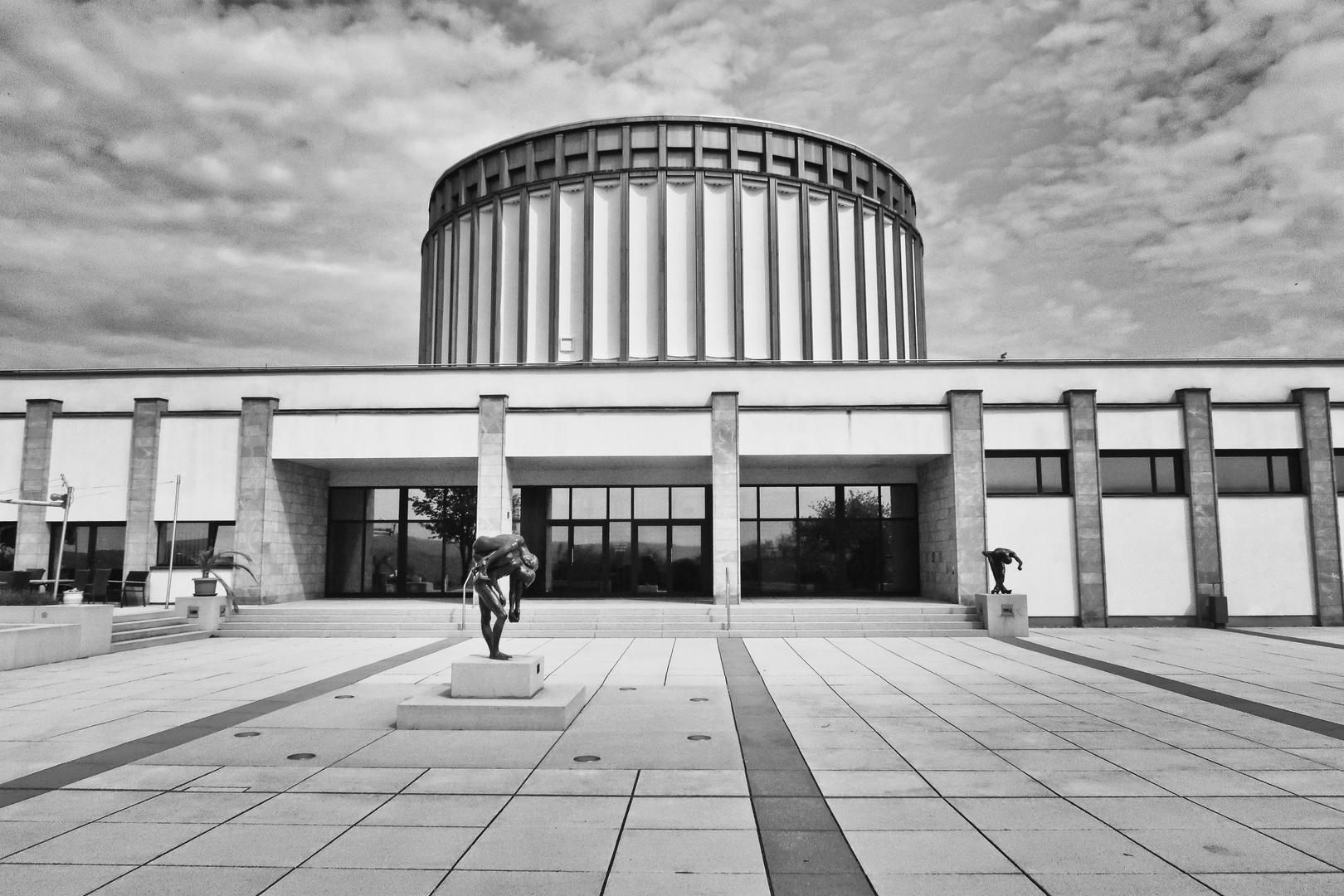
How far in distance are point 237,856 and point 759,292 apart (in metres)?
32.4

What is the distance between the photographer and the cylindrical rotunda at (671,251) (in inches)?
1415

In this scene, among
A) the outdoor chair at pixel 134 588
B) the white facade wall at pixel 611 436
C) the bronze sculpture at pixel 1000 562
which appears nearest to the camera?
the bronze sculpture at pixel 1000 562

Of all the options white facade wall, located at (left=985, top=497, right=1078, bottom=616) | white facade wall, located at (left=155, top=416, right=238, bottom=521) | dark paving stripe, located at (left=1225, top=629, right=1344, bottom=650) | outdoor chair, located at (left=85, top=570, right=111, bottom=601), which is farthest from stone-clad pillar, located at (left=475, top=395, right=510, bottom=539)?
dark paving stripe, located at (left=1225, top=629, right=1344, bottom=650)

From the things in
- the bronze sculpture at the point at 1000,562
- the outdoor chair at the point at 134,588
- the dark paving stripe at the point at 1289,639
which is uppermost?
the bronze sculpture at the point at 1000,562

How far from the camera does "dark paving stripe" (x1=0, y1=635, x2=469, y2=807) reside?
788 centimetres

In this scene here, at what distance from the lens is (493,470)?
25.0 metres

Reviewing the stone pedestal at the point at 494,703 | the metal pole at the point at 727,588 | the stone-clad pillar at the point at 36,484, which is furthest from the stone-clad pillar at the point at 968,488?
the stone-clad pillar at the point at 36,484

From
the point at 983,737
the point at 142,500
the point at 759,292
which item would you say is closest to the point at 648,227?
the point at 759,292

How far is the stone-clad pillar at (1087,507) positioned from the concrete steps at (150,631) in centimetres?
2344

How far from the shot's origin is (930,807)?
725cm

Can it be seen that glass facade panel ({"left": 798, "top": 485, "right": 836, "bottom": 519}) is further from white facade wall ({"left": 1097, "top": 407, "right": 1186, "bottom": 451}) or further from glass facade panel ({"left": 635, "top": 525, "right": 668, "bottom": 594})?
white facade wall ({"left": 1097, "top": 407, "right": 1186, "bottom": 451})

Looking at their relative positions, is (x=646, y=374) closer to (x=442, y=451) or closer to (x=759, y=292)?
(x=442, y=451)

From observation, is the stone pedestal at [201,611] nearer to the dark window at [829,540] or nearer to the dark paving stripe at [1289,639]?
the dark window at [829,540]

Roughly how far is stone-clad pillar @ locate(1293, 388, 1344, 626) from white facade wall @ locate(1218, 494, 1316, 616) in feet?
0.70
